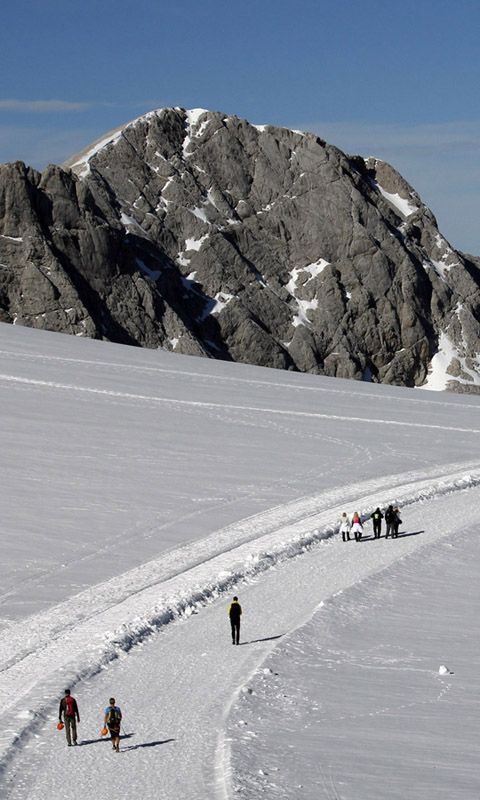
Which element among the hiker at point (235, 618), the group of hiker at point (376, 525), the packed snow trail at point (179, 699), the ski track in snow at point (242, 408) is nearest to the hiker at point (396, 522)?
the group of hiker at point (376, 525)

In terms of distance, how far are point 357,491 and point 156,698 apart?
16.6 metres

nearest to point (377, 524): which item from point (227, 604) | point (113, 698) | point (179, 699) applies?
point (227, 604)

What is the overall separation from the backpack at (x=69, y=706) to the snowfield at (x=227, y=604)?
1.64 feet

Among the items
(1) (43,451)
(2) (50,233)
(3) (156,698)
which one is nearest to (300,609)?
(3) (156,698)

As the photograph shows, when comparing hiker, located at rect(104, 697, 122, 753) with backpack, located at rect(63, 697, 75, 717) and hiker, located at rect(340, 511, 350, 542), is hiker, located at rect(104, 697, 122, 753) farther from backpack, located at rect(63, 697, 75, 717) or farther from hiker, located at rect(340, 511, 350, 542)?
hiker, located at rect(340, 511, 350, 542)

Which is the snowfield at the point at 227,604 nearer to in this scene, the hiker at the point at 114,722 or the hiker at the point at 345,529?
the hiker at the point at 114,722

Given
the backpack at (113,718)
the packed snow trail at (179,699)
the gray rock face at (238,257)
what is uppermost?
the gray rock face at (238,257)

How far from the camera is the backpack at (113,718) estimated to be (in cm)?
1138

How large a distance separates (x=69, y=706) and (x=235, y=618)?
14.8ft

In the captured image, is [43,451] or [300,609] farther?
[43,451]

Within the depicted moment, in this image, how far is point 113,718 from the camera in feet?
37.4

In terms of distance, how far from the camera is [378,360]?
461 ft

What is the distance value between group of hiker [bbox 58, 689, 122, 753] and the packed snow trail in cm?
17

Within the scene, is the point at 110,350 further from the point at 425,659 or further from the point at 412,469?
the point at 425,659
